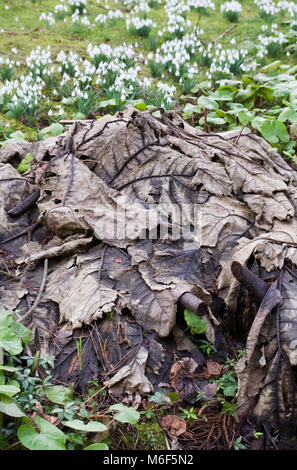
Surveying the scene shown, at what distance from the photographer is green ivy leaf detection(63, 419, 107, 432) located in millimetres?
1621

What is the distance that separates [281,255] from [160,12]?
7509mm

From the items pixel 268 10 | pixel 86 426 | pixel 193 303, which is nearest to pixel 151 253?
pixel 193 303

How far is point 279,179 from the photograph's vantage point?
→ 278 cm

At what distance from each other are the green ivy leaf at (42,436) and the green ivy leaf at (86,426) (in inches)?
2.0

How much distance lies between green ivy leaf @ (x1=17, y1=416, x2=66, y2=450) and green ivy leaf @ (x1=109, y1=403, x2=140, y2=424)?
8.5 inches

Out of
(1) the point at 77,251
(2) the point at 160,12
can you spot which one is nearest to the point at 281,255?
(1) the point at 77,251

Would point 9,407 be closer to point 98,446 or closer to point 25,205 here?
point 98,446

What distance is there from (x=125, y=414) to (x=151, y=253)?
2.66 ft

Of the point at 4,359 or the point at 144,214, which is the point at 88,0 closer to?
the point at 144,214

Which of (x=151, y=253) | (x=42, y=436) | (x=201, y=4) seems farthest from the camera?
(x=201, y=4)

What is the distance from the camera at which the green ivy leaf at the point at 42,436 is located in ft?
5.16

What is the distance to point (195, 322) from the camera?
2.07 m

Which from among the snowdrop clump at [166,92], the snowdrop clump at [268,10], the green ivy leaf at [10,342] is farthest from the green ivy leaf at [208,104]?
the snowdrop clump at [268,10]

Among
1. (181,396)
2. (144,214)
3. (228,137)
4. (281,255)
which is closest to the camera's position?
(181,396)
